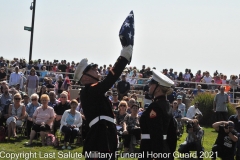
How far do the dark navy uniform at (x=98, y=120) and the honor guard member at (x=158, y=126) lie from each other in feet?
1.20

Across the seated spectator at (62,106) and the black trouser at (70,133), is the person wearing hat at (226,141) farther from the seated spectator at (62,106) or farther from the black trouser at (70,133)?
the seated spectator at (62,106)

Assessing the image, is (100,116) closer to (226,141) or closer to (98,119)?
(98,119)

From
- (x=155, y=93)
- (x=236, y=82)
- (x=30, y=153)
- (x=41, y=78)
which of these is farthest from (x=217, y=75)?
(x=155, y=93)

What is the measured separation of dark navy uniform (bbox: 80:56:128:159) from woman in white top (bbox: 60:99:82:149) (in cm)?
791

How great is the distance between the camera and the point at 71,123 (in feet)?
46.8

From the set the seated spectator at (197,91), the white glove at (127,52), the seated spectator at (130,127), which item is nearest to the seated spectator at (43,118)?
the seated spectator at (130,127)

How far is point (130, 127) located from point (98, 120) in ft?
25.8

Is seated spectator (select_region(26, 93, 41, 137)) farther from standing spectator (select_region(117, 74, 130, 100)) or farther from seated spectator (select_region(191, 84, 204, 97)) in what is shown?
seated spectator (select_region(191, 84, 204, 97))

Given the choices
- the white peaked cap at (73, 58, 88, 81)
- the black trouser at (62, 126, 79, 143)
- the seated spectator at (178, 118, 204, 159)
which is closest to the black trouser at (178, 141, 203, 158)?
the seated spectator at (178, 118, 204, 159)

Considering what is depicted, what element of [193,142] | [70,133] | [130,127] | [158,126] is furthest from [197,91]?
[158,126]

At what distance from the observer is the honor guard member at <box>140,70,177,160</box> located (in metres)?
5.58

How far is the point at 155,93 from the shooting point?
600 cm

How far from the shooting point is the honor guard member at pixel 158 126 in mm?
5582

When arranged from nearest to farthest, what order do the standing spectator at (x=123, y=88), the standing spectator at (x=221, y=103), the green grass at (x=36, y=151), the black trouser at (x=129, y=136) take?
the green grass at (x=36, y=151)
the black trouser at (x=129, y=136)
the standing spectator at (x=221, y=103)
the standing spectator at (x=123, y=88)
